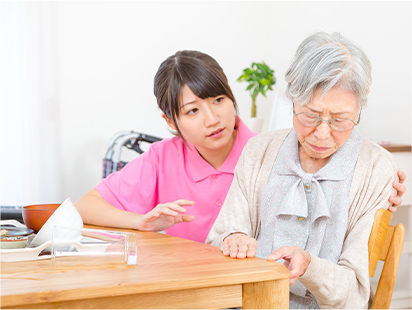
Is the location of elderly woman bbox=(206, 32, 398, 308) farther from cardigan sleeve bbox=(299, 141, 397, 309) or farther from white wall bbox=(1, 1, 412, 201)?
white wall bbox=(1, 1, 412, 201)

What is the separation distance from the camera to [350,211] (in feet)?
4.48

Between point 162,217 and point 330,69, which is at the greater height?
point 330,69

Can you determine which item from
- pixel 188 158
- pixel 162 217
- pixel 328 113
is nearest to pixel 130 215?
pixel 162 217

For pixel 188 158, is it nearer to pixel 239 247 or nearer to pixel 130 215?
pixel 130 215

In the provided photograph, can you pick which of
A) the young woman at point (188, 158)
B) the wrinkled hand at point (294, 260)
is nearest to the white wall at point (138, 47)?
the young woman at point (188, 158)

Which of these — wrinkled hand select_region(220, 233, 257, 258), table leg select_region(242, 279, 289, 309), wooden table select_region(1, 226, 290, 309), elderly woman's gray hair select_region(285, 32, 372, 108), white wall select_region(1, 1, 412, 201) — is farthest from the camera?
white wall select_region(1, 1, 412, 201)

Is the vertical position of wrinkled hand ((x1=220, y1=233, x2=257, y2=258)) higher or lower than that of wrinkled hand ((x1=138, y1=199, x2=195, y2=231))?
higher

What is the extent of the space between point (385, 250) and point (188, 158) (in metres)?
0.79

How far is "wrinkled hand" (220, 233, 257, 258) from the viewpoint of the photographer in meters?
1.06

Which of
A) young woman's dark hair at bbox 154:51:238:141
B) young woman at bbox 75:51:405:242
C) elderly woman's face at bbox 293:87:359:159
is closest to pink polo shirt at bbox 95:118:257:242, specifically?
young woman at bbox 75:51:405:242

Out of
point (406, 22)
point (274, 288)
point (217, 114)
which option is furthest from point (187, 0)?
point (274, 288)

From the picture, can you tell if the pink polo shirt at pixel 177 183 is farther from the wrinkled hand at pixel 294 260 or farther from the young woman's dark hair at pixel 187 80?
the wrinkled hand at pixel 294 260

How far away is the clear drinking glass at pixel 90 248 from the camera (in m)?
1.02

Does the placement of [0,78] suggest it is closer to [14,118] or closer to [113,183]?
[14,118]
